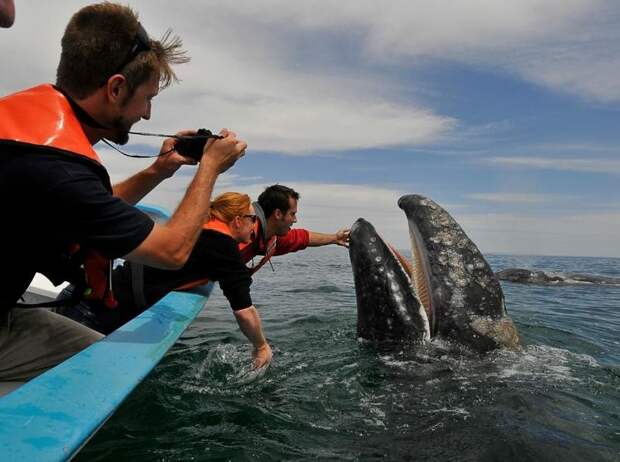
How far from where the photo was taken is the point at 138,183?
485 centimetres

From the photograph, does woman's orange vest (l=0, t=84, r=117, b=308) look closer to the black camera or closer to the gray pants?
the black camera

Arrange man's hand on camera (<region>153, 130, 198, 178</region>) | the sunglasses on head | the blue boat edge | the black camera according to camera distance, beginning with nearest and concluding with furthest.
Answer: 1. the blue boat edge
2. the sunglasses on head
3. the black camera
4. man's hand on camera (<region>153, 130, 198, 178</region>)

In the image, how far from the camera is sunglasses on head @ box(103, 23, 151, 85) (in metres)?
2.89

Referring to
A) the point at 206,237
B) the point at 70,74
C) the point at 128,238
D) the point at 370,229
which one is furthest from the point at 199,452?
the point at 370,229

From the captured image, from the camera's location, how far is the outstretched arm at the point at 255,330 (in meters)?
4.96

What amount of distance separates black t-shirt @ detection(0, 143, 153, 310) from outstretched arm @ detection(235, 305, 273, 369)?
90.7 inches

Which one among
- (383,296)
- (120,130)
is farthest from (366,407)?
(120,130)

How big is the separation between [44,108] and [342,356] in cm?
395

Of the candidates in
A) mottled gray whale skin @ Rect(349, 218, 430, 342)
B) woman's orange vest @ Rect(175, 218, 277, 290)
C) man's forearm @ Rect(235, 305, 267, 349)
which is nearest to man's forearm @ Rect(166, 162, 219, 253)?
woman's orange vest @ Rect(175, 218, 277, 290)

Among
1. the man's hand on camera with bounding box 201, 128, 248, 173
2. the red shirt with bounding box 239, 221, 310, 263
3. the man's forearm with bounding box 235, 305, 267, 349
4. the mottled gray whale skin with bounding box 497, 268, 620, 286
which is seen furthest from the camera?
the mottled gray whale skin with bounding box 497, 268, 620, 286

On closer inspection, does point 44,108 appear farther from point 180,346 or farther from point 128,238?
point 180,346

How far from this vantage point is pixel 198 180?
125 inches

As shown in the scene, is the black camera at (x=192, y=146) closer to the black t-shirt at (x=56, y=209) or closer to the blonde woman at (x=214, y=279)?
the blonde woman at (x=214, y=279)

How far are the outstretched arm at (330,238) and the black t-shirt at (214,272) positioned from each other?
299 cm
